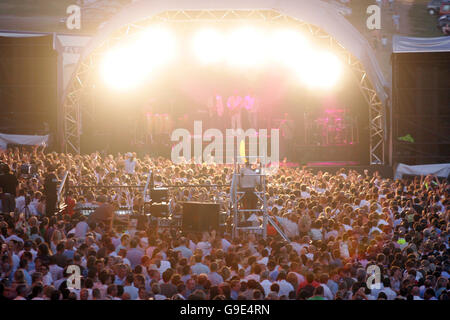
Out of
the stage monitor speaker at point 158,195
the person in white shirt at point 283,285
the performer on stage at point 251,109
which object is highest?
the performer on stage at point 251,109

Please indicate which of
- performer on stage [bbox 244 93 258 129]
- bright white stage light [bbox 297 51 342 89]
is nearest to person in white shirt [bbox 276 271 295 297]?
bright white stage light [bbox 297 51 342 89]

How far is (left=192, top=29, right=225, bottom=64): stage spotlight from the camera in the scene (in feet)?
74.3

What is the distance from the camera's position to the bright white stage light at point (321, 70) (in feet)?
76.3

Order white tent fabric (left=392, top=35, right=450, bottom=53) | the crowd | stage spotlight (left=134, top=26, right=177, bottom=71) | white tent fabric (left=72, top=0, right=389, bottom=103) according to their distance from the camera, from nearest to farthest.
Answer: the crowd
white tent fabric (left=72, top=0, right=389, bottom=103)
stage spotlight (left=134, top=26, right=177, bottom=71)
white tent fabric (left=392, top=35, right=450, bottom=53)

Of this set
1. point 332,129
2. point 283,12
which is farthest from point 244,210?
point 332,129

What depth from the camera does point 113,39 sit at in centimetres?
2116

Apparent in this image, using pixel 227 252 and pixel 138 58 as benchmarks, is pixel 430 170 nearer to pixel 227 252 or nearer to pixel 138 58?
pixel 138 58

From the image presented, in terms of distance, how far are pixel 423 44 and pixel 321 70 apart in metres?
4.31

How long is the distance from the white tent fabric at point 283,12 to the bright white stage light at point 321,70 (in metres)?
2.06

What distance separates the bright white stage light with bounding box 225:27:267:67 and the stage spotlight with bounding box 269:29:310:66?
486 millimetres

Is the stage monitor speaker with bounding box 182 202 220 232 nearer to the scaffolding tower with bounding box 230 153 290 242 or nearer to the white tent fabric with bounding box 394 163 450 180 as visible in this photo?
the scaffolding tower with bounding box 230 153 290 242

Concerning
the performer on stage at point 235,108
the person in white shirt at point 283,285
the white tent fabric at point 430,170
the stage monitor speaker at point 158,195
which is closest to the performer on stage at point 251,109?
the performer on stage at point 235,108

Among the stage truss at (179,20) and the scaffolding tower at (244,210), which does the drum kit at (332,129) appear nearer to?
the stage truss at (179,20)

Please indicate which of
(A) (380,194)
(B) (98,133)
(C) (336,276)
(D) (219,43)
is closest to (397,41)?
(D) (219,43)
